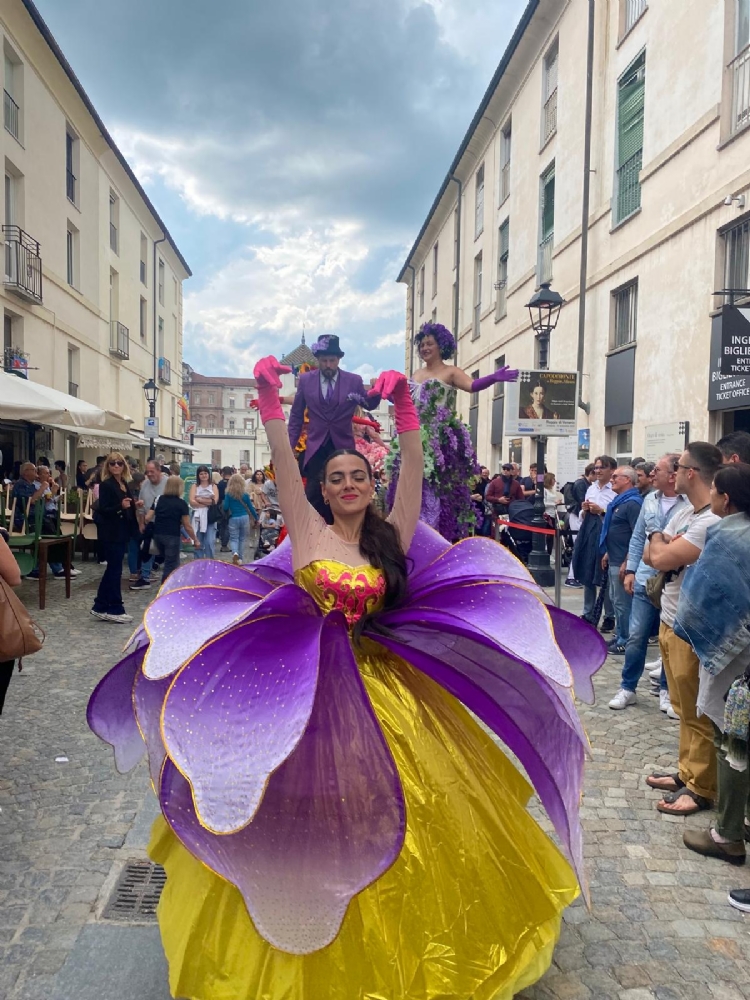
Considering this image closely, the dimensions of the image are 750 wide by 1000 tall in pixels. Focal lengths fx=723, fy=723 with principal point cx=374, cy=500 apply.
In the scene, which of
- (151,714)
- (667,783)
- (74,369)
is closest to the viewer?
(151,714)

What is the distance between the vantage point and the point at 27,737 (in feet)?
14.9

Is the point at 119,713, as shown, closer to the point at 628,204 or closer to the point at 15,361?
the point at 628,204

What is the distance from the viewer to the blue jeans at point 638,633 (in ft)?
17.0

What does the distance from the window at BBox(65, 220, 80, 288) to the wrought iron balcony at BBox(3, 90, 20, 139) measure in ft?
→ 14.8

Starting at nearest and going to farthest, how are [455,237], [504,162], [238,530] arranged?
1. [238,530]
2. [504,162]
3. [455,237]

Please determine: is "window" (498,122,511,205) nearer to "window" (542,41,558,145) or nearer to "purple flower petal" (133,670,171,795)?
"window" (542,41,558,145)

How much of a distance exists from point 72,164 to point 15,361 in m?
8.73

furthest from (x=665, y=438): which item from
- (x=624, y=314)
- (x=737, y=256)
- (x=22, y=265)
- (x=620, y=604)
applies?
(x=22, y=265)

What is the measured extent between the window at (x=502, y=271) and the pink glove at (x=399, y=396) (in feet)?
67.5

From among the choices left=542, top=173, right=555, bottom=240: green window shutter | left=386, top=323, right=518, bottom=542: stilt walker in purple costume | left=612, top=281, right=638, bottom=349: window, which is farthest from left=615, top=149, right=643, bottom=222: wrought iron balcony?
left=386, top=323, right=518, bottom=542: stilt walker in purple costume

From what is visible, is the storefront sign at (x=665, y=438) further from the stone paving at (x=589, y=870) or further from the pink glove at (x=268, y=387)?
the pink glove at (x=268, y=387)

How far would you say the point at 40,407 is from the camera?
839 cm

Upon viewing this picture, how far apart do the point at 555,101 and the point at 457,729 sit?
1946 cm

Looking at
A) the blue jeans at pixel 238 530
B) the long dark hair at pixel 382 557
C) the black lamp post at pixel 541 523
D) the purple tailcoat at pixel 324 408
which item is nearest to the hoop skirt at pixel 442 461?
the purple tailcoat at pixel 324 408
